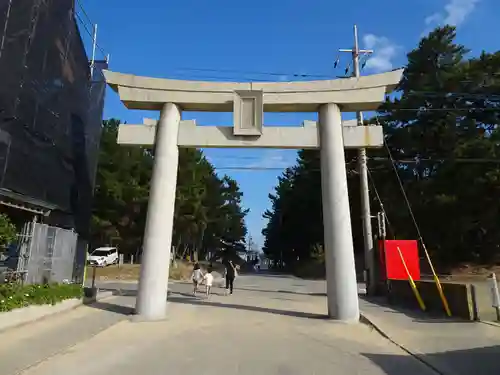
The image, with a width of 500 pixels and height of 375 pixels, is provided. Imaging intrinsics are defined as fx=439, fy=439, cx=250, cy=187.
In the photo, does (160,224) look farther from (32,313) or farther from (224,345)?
(224,345)

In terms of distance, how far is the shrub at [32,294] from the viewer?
9.51m

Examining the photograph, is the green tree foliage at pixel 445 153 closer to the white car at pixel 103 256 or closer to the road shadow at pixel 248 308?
the road shadow at pixel 248 308

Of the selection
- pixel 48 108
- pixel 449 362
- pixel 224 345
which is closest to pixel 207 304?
pixel 224 345

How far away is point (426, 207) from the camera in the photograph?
32406 mm

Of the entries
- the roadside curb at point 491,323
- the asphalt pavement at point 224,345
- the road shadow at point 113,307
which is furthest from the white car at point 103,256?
the roadside curb at point 491,323

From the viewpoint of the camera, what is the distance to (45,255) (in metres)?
12.4

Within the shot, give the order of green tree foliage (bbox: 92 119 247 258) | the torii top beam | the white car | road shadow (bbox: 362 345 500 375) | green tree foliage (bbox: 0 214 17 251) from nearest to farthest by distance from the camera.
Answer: road shadow (bbox: 362 345 500 375) < green tree foliage (bbox: 0 214 17 251) < the torii top beam < the white car < green tree foliage (bbox: 92 119 247 258)

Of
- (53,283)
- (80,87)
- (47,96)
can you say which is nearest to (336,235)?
(53,283)

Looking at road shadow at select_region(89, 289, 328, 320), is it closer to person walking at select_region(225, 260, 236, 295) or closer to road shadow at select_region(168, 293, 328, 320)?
road shadow at select_region(168, 293, 328, 320)

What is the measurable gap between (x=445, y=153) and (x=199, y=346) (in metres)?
28.5

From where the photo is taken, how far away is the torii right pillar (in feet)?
38.9

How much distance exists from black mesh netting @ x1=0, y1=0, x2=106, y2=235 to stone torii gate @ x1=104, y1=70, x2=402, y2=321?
78.2 inches

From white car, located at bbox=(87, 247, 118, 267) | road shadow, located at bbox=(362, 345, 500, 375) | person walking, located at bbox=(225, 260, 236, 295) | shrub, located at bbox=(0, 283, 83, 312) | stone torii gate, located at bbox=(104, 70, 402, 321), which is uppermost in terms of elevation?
stone torii gate, located at bbox=(104, 70, 402, 321)

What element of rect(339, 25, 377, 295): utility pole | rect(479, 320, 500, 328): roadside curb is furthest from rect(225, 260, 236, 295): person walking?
rect(479, 320, 500, 328): roadside curb
